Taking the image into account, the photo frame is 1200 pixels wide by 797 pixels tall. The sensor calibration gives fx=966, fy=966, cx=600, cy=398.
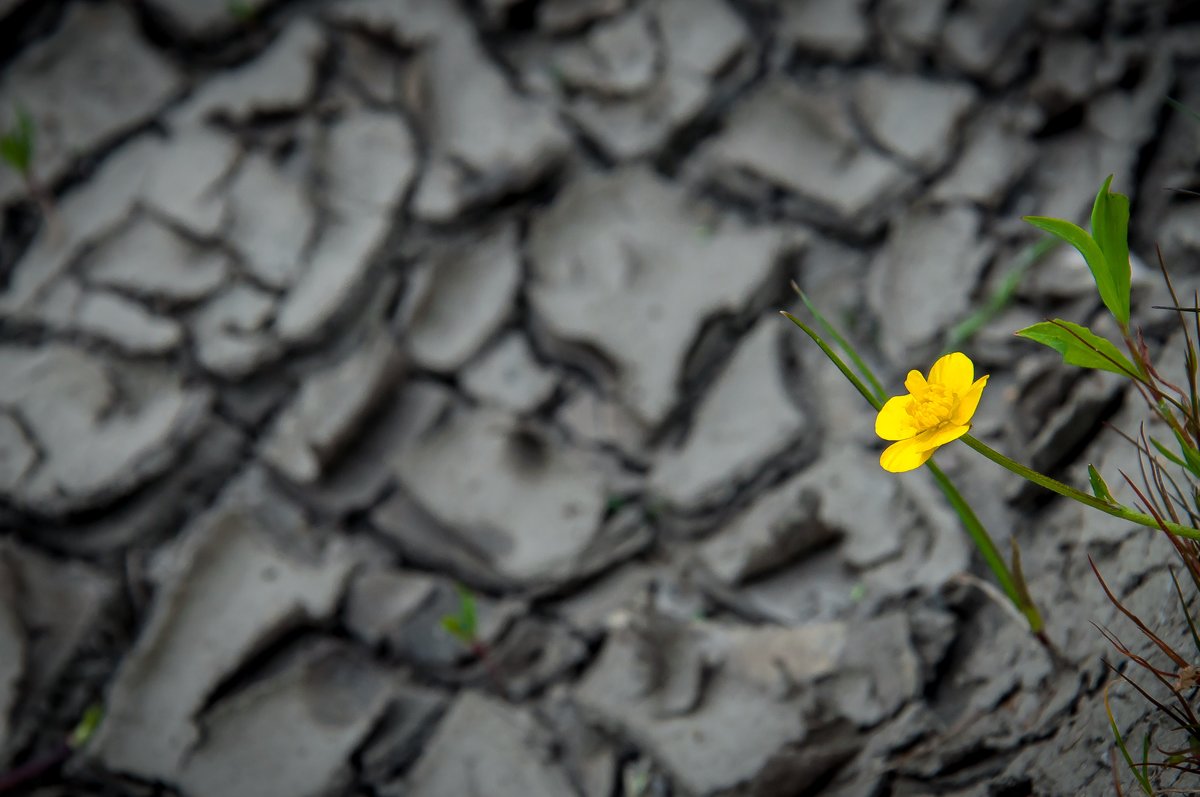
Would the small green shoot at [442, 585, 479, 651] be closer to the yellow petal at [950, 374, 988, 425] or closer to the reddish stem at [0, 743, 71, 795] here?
the reddish stem at [0, 743, 71, 795]

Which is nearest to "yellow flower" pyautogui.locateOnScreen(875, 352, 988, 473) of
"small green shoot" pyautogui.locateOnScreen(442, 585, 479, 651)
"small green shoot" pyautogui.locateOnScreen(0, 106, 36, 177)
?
"small green shoot" pyautogui.locateOnScreen(442, 585, 479, 651)

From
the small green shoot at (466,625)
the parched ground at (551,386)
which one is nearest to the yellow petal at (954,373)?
the parched ground at (551,386)

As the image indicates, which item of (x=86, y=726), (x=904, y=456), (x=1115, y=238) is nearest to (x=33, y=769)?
(x=86, y=726)

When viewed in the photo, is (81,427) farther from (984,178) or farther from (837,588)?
(984,178)

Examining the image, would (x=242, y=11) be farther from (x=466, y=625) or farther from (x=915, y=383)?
A: (x=915, y=383)

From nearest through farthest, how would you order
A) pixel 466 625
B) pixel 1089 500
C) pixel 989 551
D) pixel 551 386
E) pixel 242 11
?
pixel 1089 500 < pixel 989 551 < pixel 466 625 < pixel 551 386 < pixel 242 11

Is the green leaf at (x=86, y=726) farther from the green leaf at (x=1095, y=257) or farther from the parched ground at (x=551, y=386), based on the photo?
the green leaf at (x=1095, y=257)
